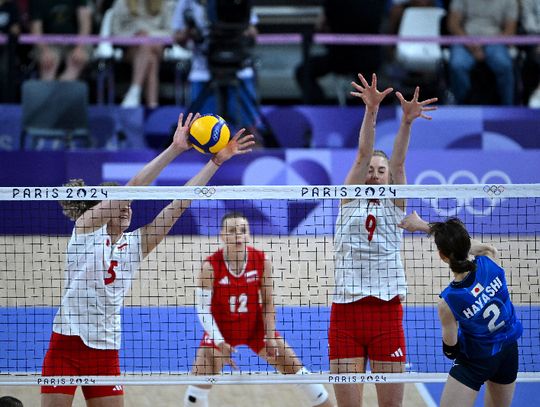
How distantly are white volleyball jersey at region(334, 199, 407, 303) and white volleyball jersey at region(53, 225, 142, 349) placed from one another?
153 centimetres

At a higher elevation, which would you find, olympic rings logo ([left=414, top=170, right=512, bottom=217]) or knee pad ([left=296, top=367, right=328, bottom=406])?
olympic rings logo ([left=414, top=170, right=512, bottom=217])

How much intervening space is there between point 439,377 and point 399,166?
1.50m

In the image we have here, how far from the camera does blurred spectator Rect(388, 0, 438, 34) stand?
15.6 m

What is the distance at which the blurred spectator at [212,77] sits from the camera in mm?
12859

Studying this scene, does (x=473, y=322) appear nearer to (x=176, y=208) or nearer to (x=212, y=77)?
(x=176, y=208)

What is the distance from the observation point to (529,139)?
44.3 feet

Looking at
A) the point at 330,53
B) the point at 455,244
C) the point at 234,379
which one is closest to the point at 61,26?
the point at 330,53

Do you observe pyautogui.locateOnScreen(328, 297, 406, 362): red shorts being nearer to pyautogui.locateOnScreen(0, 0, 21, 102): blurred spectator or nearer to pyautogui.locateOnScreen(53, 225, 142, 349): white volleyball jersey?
pyautogui.locateOnScreen(53, 225, 142, 349): white volleyball jersey

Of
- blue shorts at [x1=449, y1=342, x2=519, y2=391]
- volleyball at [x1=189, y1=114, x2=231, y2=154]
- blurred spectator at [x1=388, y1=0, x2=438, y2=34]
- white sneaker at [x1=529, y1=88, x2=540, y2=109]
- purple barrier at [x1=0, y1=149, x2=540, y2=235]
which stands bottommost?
blue shorts at [x1=449, y1=342, x2=519, y2=391]

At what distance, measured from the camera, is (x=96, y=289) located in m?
6.85

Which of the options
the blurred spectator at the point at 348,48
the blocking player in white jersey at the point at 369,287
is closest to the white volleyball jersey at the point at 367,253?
the blocking player in white jersey at the point at 369,287

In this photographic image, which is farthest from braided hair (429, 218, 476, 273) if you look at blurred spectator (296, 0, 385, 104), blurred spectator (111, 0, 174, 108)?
blurred spectator (111, 0, 174, 108)

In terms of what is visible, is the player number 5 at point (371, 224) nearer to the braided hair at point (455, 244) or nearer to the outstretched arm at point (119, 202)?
the braided hair at point (455, 244)

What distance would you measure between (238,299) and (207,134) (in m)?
1.54
